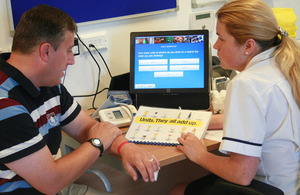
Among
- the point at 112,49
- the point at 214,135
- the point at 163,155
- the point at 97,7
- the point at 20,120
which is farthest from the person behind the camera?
the point at 112,49

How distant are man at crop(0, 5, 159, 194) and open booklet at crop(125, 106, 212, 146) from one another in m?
0.13

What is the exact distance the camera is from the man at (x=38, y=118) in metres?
1.15

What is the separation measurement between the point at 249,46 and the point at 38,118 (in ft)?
2.82

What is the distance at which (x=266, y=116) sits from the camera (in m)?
1.28

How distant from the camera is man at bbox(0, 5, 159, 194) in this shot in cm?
115

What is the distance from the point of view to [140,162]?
1.37 meters

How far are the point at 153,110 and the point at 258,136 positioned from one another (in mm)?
643

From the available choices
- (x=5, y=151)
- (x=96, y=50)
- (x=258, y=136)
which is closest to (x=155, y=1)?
(x=96, y=50)

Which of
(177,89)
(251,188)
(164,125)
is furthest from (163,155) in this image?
(177,89)

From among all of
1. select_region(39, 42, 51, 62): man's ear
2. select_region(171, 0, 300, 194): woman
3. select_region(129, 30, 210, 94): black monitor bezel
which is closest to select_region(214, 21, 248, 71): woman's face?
select_region(171, 0, 300, 194): woman

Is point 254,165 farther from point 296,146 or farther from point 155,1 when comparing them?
point 155,1

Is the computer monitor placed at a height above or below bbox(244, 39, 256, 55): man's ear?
below

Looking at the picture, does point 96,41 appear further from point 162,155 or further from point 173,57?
point 162,155

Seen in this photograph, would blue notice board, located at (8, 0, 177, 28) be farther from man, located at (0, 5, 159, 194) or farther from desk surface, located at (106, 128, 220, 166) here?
desk surface, located at (106, 128, 220, 166)
